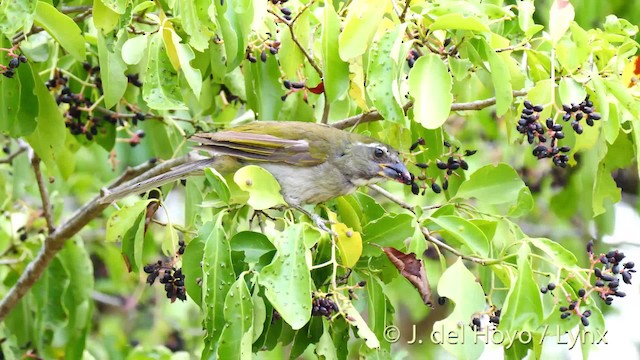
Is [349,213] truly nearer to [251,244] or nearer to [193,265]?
[251,244]

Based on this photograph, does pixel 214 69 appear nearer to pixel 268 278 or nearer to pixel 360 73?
pixel 360 73

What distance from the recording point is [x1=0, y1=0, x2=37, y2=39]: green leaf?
11.1 feet

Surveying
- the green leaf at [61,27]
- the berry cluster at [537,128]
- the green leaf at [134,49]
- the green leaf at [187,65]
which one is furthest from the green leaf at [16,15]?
the berry cluster at [537,128]

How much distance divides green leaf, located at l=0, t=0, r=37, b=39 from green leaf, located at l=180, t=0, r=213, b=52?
0.50 m

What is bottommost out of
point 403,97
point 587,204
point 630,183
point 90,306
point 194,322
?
point 194,322

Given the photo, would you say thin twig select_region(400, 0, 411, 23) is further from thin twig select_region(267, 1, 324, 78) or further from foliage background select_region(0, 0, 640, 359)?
thin twig select_region(267, 1, 324, 78)

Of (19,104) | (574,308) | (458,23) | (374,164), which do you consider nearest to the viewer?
(574,308)

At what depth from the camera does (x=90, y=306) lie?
5.11 metres

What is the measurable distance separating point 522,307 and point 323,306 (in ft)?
2.08

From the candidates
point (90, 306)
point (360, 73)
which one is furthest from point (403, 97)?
point (90, 306)

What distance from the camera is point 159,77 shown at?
3.57 m

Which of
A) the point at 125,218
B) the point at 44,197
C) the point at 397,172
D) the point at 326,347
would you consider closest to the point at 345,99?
the point at 397,172

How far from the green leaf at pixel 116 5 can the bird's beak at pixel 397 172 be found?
51.1 inches

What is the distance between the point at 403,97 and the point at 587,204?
1.70 metres
